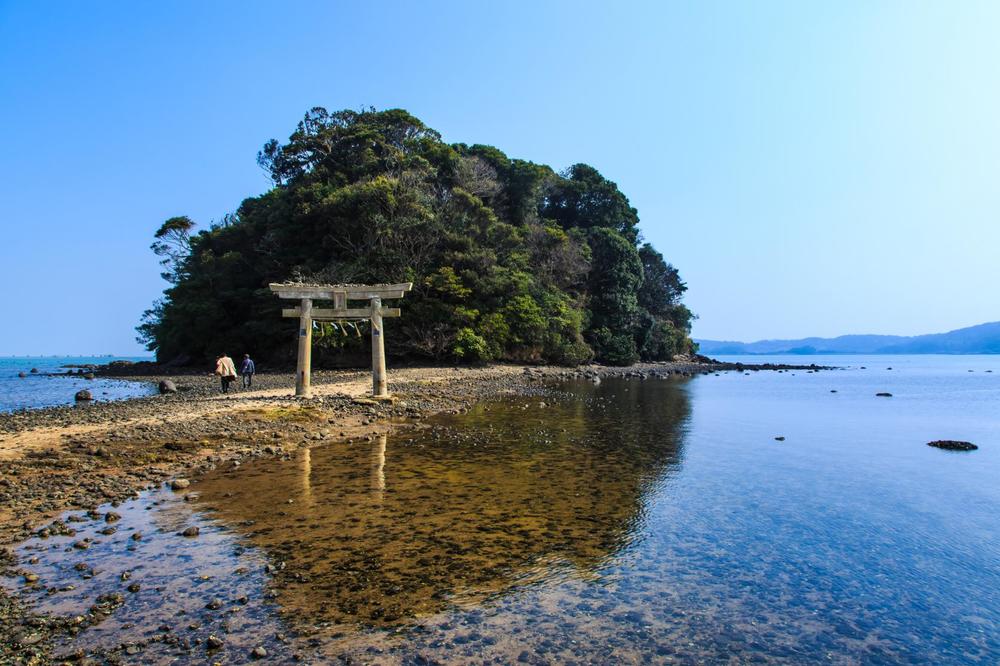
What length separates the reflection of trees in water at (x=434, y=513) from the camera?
22.1ft

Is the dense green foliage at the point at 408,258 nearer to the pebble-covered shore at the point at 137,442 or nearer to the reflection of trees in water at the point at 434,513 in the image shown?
the pebble-covered shore at the point at 137,442

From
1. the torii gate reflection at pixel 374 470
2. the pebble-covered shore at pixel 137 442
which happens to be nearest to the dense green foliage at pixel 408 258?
the pebble-covered shore at pixel 137 442

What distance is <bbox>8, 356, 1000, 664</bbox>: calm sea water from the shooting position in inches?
221

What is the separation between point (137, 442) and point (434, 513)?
832 cm

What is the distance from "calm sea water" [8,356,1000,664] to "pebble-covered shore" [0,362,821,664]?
51 cm

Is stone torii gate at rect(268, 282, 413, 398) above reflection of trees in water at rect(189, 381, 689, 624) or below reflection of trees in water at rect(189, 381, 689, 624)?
above

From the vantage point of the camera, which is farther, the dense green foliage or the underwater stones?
the dense green foliage

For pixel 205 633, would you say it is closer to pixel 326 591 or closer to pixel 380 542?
pixel 326 591

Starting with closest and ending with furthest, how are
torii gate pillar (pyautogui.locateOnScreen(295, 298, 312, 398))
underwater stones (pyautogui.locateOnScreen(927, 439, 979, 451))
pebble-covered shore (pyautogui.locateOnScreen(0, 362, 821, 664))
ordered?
pebble-covered shore (pyautogui.locateOnScreen(0, 362, 821, 664))
underwater stones (pyautogui.locateOnScreen(927, 439, 979, 451))
torii gate pillar (pyautogui.locateOnScreen(295, 298, 312, 398))

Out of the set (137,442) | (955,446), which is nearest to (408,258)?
(137,442)

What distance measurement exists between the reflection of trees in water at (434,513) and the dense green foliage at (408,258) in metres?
24.4

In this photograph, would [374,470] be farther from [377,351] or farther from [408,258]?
[408,258]

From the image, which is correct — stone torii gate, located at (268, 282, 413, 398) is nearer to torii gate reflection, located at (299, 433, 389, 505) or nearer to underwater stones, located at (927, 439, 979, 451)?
torii gate reflection, located at (299, 433, 389, 505)

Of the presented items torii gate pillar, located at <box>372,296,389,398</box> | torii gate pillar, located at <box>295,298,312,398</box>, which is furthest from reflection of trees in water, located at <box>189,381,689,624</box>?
torii gate pillar, located at <box>295,298,312,398</box>
